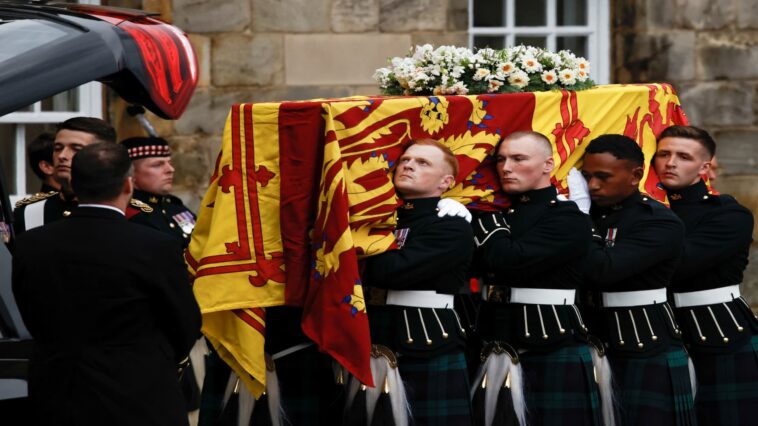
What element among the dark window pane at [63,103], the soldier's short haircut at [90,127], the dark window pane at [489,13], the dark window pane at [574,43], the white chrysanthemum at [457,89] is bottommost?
the soldier's short haircut at [90,127]

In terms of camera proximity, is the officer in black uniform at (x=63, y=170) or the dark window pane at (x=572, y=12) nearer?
the officer in black uniform at (x=63, y=170)

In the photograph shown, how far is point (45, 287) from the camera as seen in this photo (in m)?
4.64

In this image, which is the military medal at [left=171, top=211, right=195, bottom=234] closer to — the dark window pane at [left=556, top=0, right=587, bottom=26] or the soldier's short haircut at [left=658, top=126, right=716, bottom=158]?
the soldier's short haircut at [left=658, top=126, right=716, bottom=158]

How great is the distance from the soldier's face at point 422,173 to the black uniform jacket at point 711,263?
1.23m

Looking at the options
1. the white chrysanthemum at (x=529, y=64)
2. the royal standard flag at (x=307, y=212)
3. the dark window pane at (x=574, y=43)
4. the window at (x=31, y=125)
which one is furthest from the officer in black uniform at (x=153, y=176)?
the dark window pane at (x=574, y=43)

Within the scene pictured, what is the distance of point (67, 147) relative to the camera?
6242 mm

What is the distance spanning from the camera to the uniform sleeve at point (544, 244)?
5.77 m

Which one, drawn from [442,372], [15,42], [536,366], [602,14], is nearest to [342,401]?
[442,372]

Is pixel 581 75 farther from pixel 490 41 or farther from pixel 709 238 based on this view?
pixel 490 41

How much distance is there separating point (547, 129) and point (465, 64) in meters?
0.45

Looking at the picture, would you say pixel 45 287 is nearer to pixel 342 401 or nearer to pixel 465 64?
pixel 342 401

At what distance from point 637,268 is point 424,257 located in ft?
3.20

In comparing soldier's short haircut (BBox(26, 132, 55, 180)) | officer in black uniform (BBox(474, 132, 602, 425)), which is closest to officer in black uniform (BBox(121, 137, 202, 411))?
soldier's short haircut (BBox(26, 132, 55, 180))

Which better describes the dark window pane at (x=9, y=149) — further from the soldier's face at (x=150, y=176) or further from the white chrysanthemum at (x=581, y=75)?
the white chrysanthemum at (x=581, y=75)
